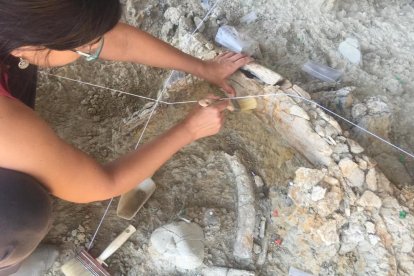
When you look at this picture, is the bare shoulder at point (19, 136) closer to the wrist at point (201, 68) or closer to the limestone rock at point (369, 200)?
the wrist at point (201, 68)

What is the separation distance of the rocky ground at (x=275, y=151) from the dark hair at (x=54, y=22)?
718 millimetres

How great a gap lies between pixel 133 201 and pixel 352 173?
68cm

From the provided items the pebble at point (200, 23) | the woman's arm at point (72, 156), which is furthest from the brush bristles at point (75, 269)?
the pebble at point (200, 23)

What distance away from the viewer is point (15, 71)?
3.38ft

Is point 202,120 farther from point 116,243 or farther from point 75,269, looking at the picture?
point 75,269

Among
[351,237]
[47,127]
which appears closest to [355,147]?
[351,237]

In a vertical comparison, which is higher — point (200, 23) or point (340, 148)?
point (200, 23)

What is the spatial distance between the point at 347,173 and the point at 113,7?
2.66 feet

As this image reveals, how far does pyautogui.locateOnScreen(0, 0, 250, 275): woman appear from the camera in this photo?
2.39 feet

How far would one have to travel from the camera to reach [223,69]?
4.58 feet

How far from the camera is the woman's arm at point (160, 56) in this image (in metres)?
1.25

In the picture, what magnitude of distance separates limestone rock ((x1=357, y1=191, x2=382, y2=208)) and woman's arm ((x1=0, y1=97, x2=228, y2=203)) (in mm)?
459

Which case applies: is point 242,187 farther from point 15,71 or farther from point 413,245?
point 15,71

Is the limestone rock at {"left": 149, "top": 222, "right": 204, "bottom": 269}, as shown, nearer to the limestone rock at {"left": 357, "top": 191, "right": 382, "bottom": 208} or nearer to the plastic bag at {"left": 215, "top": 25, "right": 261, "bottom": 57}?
the limestone rock at {"left": 357, "top": 191, "right": 382, "bottom": 208}
